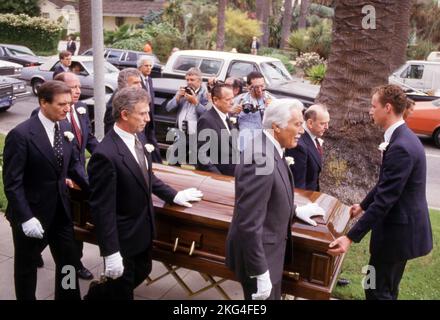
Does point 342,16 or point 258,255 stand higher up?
point 342,16

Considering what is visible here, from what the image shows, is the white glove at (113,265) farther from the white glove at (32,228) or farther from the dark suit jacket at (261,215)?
the dark suit jacket at (261,215)

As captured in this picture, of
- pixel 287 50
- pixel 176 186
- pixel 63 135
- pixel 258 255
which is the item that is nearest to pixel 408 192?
pixel 258 255

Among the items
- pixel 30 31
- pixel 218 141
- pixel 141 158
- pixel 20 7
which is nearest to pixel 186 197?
pixel 141 158

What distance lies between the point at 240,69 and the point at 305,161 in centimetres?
682

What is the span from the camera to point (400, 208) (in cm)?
326

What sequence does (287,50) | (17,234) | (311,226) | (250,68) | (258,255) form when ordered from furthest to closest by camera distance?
(287,50) < (250,68) < (17,234) < (311,226) < (258,255)

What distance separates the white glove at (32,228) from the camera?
10.4ft

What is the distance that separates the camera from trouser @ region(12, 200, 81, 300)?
337cm

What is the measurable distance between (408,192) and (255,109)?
107 inches

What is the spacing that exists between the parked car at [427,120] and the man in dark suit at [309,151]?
7.55 m

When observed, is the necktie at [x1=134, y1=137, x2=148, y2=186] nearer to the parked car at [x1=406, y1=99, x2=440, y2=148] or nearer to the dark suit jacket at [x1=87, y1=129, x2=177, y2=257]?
the dark suit jacket at [x1=87, y1=129, x2=177, y2=257]

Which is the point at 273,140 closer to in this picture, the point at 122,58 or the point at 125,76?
the point at 125,76

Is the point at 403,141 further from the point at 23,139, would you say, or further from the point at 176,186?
the point at 23,139

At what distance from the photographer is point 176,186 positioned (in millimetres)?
3715
